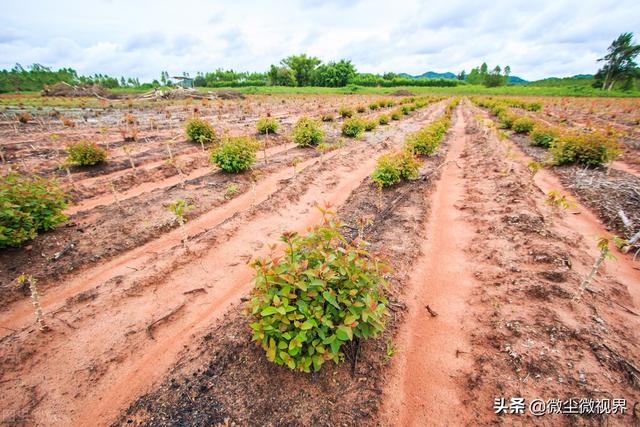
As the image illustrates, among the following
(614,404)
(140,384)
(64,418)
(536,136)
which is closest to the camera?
(614,404)

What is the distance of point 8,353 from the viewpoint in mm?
3533

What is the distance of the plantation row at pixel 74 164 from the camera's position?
17.0ft

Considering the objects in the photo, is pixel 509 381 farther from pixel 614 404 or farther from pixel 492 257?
pixel 492 257

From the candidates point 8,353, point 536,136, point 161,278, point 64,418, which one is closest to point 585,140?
point 536,136

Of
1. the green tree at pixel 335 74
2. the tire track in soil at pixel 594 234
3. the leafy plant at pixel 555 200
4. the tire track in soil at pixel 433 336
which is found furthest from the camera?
the green tree at pixel 335 74

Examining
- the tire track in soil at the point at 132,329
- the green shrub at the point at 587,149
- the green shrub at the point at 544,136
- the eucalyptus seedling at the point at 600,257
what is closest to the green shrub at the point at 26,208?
the tire track in soil at the point at 132,329

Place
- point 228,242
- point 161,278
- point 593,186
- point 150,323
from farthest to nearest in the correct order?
point 593,186
point 228,242
point 161,278
point 150,323

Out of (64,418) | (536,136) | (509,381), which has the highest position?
(536,136)

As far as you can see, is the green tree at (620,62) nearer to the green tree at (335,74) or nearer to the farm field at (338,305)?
the green tree at (335,74)

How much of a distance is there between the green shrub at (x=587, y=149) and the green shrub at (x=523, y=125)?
7.37 m

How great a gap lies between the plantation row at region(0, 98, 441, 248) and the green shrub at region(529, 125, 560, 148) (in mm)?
8750

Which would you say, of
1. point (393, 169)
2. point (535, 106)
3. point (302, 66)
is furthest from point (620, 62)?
point (393, 169)

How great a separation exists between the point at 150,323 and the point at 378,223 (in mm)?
4914

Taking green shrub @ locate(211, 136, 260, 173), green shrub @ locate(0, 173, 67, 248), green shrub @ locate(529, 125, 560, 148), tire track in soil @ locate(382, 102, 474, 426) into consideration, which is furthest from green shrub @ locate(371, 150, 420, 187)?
green shrub @ locate(529, 125, 560, 148)
